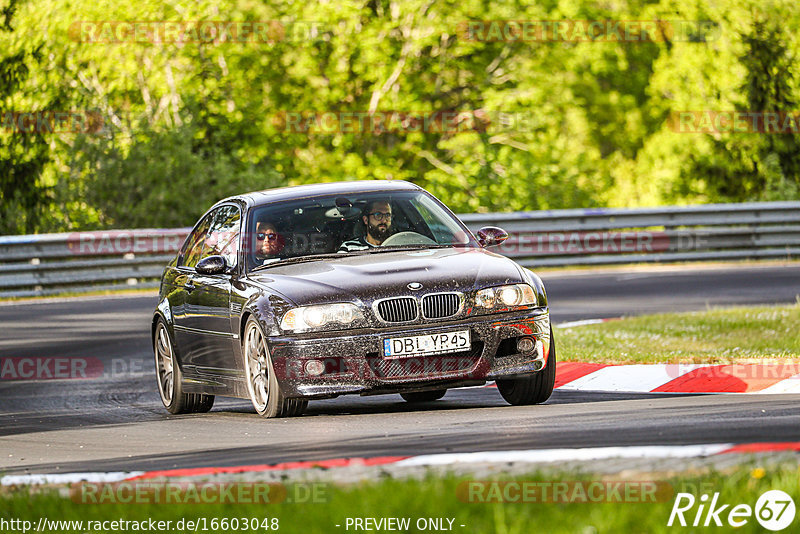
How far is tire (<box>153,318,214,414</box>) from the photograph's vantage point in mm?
11156

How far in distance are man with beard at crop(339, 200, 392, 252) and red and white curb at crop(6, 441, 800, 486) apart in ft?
11.6

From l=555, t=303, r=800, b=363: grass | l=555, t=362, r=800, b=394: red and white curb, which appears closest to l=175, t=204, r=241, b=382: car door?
l=555, t=362, r=800, b=394: red and white curb

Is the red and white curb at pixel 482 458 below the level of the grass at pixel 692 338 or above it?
above

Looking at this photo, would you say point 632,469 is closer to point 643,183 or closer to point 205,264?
point 205,264

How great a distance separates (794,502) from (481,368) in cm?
437

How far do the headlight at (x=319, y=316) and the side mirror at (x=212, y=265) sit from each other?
1296mm

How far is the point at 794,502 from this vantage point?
5.02 meters

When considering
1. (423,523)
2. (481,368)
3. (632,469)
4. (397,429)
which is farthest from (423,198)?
(423,523)

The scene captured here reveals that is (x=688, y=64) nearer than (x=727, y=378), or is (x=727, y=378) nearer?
(x=727, y=378)

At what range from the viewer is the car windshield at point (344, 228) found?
34.2ft

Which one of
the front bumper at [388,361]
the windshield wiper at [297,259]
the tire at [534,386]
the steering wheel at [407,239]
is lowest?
the tire at [534,386]

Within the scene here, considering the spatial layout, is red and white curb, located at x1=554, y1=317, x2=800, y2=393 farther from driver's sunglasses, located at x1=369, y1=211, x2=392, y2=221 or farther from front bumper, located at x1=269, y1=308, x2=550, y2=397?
driver's sunglasses, located at x1=369, y1=211, x2=392, y2=221

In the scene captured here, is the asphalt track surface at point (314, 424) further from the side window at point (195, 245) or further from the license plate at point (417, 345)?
the side window at point (195, 245)

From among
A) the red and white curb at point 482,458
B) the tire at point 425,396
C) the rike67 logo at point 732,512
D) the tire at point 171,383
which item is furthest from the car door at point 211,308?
the rike67 logo at point 732,512
